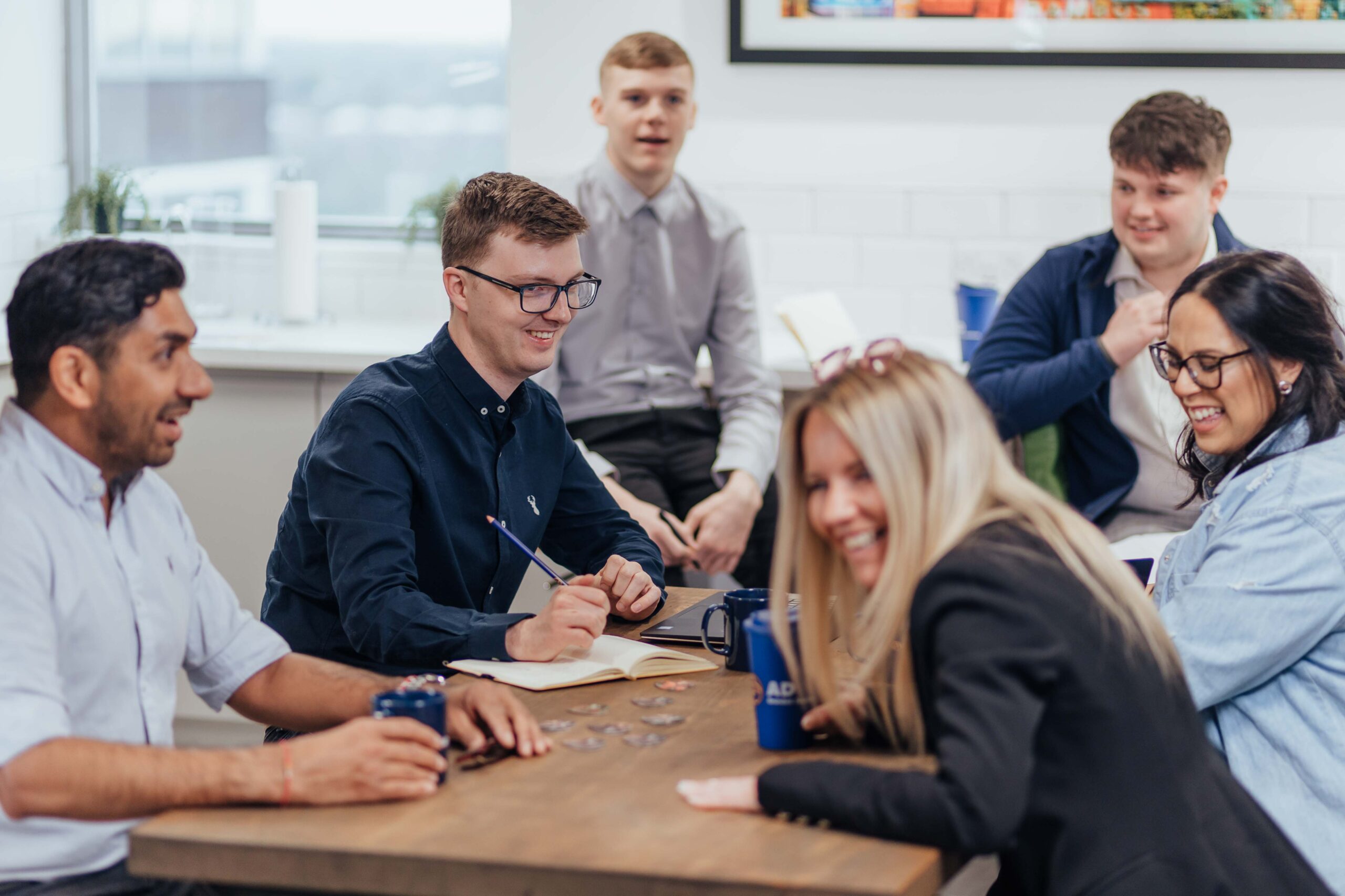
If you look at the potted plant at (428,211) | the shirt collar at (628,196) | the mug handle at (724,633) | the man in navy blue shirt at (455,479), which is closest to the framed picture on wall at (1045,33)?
the shirt collar at (628,196)

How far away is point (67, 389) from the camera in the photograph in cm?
145

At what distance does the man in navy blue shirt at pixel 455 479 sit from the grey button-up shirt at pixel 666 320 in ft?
3.24

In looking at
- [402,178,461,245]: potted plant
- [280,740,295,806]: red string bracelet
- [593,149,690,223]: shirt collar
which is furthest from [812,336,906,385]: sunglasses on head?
[402,178,461,245]: potted plant

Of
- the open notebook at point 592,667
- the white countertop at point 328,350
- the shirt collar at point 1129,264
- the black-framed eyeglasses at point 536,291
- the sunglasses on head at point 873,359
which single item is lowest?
the open notebook at point 592,667

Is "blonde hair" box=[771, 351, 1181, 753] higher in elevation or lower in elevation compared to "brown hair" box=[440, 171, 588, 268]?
lower

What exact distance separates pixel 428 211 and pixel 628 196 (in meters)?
0.95

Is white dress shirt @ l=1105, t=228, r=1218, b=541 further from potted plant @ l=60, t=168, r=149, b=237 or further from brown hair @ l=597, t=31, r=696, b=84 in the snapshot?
potted plant @ l=60, t=168, r=149, b=237

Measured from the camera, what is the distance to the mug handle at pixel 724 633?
1.81 m

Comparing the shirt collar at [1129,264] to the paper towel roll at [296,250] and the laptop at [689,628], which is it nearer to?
the laptop at [689,628]

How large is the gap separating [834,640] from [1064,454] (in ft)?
4.28

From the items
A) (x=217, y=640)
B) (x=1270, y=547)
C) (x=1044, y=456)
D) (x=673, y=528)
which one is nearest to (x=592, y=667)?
(x=217, y=640)

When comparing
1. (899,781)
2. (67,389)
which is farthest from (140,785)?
(899,781)

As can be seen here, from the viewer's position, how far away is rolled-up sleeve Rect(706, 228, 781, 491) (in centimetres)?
325

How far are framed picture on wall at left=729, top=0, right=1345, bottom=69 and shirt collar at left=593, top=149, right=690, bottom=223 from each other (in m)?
0.61
